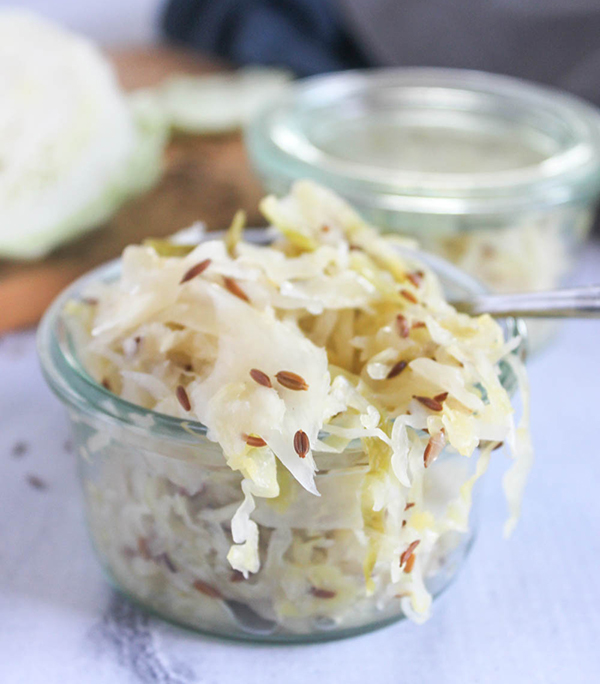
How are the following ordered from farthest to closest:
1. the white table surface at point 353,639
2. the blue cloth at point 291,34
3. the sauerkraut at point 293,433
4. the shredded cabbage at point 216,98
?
the blue cloth at point 291,34 → the shredded cabbage at point 216,98 → the white table surface at point 353,639 → the sauerkraut at point 293,433

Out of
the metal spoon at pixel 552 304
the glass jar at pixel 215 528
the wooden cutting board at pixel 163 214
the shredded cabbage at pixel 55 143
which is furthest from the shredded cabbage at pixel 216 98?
the glass jar at pixel 215 528

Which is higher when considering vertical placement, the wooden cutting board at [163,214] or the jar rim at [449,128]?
the jar rim at [449,128]

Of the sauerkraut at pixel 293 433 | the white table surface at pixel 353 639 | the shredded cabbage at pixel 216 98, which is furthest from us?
the shredded cabbage at pixel 216 98

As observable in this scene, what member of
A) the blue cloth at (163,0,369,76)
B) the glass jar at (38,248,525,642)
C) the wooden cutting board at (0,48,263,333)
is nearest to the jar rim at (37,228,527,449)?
the glass jar at (38,248,525,642)

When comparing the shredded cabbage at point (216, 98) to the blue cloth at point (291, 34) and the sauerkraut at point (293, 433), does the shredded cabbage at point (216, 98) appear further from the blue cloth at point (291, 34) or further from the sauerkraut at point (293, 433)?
the sauerkraut at point (293, 433)

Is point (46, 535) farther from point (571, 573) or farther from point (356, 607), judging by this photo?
point (571, 573)

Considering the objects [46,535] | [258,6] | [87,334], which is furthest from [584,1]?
[46,535]

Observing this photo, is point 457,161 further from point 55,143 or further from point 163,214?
point 55,143
